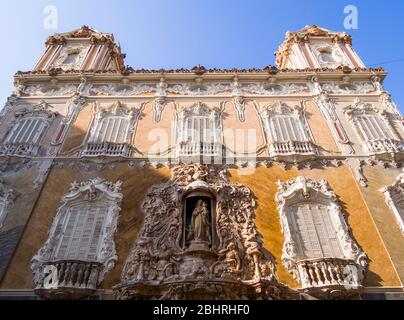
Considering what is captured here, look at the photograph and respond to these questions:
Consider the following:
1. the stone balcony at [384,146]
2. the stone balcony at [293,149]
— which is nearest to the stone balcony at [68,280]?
the stone balcony at [293,149]

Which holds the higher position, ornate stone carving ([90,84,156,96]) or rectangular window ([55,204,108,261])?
ornate stone carving ([90,84,156,96])

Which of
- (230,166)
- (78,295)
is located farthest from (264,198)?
(78,295)

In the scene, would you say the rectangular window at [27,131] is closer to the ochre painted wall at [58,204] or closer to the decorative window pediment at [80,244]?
the ochre painted wall at [58,204]

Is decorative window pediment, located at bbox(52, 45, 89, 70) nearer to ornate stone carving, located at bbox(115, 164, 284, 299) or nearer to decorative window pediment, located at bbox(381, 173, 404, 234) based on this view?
ornate stone carving, located at bbox(115, 164, 284, 299)

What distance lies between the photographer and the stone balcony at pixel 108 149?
14.5 metres

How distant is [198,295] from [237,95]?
1071cm

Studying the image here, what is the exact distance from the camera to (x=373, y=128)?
15.8 meters

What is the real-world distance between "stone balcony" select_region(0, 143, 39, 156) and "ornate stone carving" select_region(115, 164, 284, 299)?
568 centimetres

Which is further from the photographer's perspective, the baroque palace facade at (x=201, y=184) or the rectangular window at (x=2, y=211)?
the rectangular window at (x=2, y=211)

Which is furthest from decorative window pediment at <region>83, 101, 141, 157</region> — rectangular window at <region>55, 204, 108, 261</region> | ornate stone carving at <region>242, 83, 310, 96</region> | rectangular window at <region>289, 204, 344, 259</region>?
rectangular window at <region>289, 204, 344, 259</region>

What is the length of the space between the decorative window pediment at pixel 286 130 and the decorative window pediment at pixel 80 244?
6.82m

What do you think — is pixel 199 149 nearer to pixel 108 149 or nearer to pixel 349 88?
pixel 108 149

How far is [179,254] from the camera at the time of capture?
35.3ft

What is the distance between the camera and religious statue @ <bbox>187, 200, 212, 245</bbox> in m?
11.1
